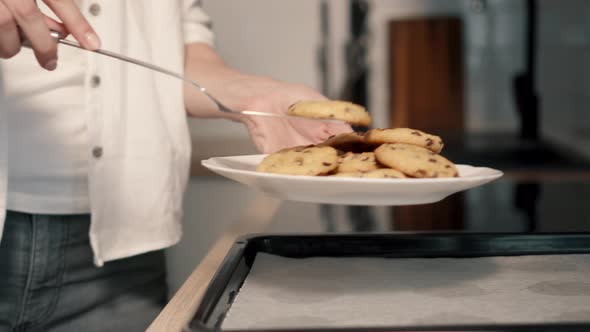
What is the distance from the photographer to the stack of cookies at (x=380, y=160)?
2.01 ft

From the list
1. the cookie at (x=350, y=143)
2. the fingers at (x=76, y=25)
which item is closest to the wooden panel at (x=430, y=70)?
the cookie at (x=350, y=143)

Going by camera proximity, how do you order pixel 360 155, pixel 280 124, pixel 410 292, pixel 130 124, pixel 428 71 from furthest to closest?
pixel 428 71 → pixel 130 124 → pixel 280 124 → pixel 360 155 → pixel 410 292

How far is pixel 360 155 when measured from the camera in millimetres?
670

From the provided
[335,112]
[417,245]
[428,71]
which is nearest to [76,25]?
[335,112]

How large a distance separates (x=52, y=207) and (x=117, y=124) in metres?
0.16

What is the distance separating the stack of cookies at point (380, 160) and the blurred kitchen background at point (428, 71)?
1190 millimetres

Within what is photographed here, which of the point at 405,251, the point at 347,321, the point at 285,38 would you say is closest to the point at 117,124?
the point at 405,251

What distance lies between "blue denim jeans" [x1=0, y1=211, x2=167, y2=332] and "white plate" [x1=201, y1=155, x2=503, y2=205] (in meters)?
0.45

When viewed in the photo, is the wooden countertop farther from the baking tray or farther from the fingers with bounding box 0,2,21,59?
the fingers with bounding box 0,2,21,59

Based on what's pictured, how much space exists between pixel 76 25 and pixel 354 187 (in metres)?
0.36

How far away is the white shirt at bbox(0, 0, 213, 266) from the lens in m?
1.00

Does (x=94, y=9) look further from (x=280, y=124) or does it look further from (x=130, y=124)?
(x=280, y=124)

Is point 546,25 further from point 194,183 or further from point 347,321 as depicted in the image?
point 347,321

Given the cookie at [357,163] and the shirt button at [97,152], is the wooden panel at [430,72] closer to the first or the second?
the shirt button at [97,152]
